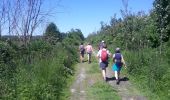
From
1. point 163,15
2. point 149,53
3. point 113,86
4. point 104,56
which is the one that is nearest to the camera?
point 113,86

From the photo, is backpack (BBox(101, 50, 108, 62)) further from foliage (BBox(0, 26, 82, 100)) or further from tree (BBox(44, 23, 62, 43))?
tree (BBox(44, 23, 62, 43))

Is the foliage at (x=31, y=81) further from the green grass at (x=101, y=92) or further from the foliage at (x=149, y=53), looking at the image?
the foliage at (x=149, y=53)

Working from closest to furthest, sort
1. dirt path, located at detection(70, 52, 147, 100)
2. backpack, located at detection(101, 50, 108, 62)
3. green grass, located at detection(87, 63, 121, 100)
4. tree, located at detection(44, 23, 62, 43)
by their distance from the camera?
green grass, located at detection(87, 63, 121, 100) → dirt path, located at detection(70, 52, 147, 100) → backpack, located at detection(101, 50, 108, 62) → tree, located at detection(44, 23, 62, 43)

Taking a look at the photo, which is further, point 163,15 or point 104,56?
point 163,15

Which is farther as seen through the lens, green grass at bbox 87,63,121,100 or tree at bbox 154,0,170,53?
tree at bbox 154,0,170,53

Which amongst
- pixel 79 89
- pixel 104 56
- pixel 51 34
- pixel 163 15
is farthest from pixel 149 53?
pixel 51 34

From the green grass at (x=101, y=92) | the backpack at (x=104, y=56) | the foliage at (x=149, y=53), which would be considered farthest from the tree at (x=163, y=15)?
the green grass at (x=101, y=92)

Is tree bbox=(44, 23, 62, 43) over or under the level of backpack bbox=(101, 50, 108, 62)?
over

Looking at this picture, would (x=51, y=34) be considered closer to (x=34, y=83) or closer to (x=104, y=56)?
(x=104, y=56)

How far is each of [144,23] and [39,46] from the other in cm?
890

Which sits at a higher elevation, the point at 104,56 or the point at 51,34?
the point at 51,34

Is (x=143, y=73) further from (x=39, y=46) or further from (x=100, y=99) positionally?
(x=39, y=46)

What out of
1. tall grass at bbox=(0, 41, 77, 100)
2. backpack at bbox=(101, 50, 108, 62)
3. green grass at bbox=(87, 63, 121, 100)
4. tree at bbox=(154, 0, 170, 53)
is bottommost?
green grass at bbox=(87, 63, 121, 100)

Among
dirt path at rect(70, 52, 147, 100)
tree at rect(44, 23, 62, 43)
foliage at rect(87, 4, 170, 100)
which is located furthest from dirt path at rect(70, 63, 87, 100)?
tree at rect(44, 23, 62, 43)
